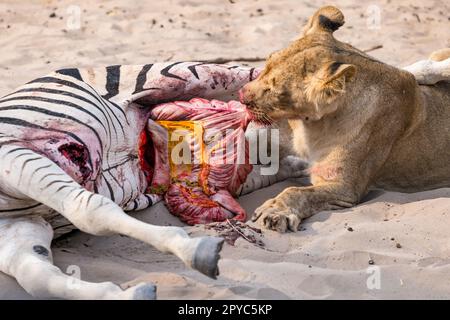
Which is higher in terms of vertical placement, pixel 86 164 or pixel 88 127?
pixel 88 127

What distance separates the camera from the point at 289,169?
578cm

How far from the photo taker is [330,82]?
517 cm

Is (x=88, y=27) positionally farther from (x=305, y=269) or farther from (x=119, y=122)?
(x=305, y=269)

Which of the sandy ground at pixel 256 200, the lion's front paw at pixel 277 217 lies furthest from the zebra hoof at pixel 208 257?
the lion's front paw at pixel 277 217

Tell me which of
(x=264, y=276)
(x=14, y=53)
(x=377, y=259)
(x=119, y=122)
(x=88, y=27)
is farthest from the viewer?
(x=88, y=27)

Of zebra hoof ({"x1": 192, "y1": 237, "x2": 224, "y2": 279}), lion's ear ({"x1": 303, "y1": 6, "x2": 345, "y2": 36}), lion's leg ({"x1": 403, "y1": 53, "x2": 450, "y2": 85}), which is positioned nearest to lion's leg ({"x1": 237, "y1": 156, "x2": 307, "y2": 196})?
lion's ear ({"x1": 303, "y1": 6, "x2": 345, "y2": 36})

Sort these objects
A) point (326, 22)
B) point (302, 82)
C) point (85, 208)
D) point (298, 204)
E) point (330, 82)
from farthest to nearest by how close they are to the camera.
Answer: point (326, 22) < point (302, 82) < point (330, 82) < point (298, 204) < point (85, 208)

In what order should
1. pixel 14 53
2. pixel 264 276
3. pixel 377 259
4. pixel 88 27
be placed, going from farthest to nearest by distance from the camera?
pixel 88 27, pixel 14 53, pixel 377 259, pixel 264 276

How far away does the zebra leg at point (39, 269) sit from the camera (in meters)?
3.70

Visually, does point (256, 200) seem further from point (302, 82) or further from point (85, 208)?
point (85, 208)

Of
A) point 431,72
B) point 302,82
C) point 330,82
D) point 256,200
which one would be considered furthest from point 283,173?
point 431,72

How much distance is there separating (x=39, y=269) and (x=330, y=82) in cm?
207

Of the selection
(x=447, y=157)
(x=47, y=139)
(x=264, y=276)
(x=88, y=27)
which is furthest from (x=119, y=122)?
(x=88, y=27)

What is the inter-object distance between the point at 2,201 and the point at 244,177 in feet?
5.05
